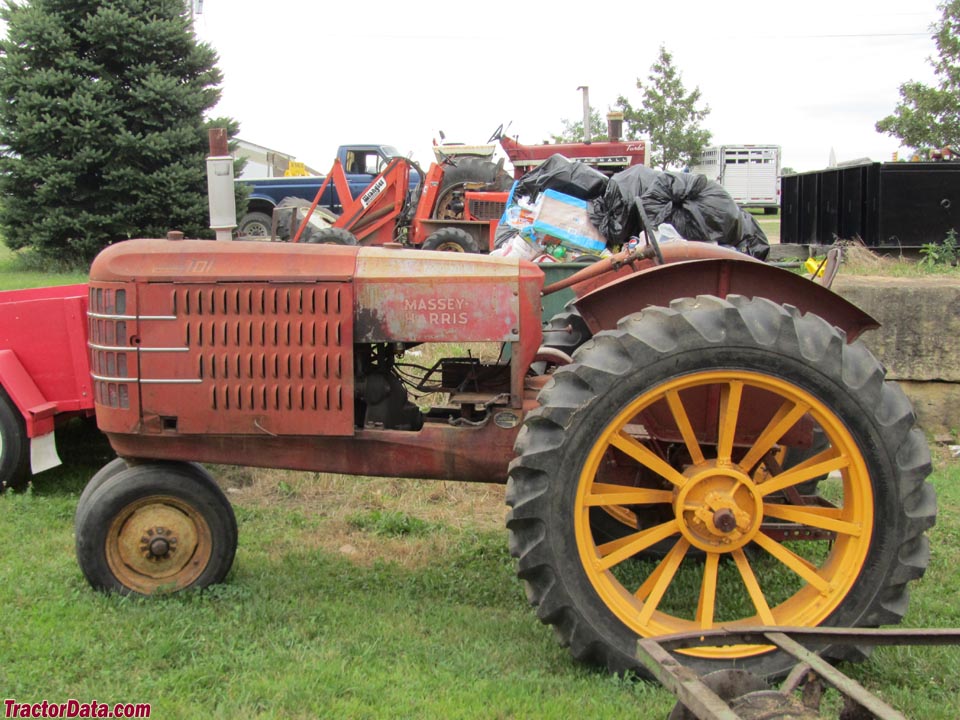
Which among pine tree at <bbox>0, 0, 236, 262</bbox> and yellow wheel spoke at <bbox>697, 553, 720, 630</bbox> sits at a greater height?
pine tree at <bbox>0, 0, 236, 262</bbox>

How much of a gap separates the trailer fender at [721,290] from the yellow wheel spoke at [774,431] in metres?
0.43

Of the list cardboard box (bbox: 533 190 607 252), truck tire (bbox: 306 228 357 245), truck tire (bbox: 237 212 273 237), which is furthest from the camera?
truck tire (bbox: 237 212 273 237)

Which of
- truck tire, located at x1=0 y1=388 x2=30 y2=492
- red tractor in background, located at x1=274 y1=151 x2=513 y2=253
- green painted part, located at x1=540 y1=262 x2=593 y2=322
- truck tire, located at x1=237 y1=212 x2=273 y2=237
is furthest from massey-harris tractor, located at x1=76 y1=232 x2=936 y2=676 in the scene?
truck tire, located at x1=237 y1=212 x2=273 y2=237

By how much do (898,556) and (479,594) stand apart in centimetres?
A: 162

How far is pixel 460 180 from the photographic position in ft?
46.8

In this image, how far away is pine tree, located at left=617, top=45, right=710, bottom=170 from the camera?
101 ft

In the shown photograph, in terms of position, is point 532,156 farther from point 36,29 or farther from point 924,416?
point 924,416

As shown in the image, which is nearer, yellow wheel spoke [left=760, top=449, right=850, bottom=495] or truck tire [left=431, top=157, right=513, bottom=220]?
yellow wheel spoke [left=760, top=449, right=850, bottom=495]

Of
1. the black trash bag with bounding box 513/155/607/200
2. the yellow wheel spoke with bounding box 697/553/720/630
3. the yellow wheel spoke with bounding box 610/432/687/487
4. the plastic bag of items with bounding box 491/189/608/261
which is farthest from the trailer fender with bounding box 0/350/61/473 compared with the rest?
the black trash bag with bounding box 513/155/607/200

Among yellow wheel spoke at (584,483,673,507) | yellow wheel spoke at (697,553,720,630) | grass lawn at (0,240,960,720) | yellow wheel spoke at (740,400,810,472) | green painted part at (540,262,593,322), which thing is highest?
green painted part at (540,262,593,322)

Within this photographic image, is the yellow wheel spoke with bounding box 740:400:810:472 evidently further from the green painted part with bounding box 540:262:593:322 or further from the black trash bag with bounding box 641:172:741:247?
the black trash bag with bounding box 641:172:741:247

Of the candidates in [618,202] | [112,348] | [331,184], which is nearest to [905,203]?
[618,202]

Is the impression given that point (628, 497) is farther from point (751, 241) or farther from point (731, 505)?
point (751, 241)

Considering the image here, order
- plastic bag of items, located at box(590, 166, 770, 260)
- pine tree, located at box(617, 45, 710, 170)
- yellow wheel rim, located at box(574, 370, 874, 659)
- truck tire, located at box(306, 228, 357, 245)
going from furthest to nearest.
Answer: pine tree, located at box(617, 45, 710, 170), truck tire, located at box(306, 228, 357, 245), plastic bag of items, located at box(590, 166, 770, 260), yellow wheel rim, located at box(574, 370, 874, 659)
